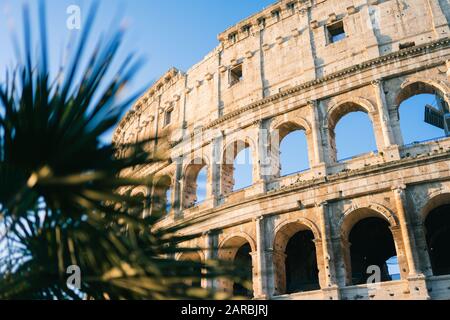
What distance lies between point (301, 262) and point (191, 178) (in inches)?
232

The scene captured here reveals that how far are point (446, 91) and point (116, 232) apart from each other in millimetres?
12986

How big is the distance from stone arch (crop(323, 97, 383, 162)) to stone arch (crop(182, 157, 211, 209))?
537cm

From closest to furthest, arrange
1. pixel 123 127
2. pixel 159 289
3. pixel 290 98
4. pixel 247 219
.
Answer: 1. pixel 159 289
2. pixel 247 219
3. pixel 290 98
4. pixel 123 127

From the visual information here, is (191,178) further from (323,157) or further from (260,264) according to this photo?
(323,157)

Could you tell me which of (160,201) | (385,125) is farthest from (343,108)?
(160,201)

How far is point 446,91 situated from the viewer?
13.3 meters

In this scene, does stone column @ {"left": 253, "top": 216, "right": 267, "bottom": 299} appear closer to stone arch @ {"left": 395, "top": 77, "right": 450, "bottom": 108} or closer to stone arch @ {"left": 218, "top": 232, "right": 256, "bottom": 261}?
stone arch @ {"left": 218, "top": 232, "right": 256, "bottom": 261}

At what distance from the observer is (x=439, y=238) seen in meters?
15.3

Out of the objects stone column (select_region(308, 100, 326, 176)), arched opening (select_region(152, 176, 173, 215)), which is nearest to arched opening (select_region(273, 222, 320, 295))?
stone column (select_region(308, 100, 326, 176))

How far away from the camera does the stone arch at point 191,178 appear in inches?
697

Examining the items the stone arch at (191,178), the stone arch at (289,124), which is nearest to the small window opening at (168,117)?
the stone arch at (191,178)
